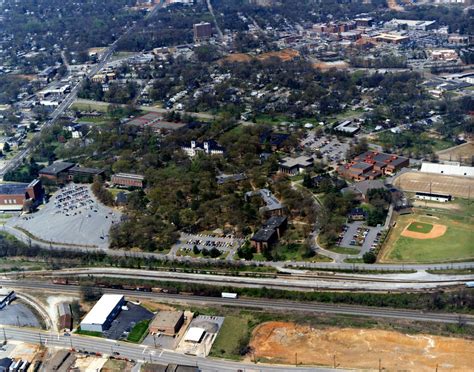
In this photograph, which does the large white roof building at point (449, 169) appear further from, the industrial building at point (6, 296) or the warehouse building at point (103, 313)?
the industrial building at point (6, 296)

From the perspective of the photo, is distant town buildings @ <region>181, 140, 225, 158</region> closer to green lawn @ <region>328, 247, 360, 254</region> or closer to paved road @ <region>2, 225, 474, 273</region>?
paved road @ <region>2, 225, 474, 273</region>

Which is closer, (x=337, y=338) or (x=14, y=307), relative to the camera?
(x=337, y=338)

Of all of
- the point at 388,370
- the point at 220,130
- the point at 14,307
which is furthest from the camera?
the point at 220,130

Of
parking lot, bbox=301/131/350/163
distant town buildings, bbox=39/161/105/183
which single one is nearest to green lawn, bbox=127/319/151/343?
distant town buildings, bbox=39/161/105/183

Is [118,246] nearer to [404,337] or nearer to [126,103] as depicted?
[404,337]

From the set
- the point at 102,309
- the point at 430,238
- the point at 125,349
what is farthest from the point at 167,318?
the point at 430,238

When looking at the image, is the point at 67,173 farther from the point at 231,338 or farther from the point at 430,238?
the point at 430,238

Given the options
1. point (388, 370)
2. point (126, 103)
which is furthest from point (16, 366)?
point (126, 103)
